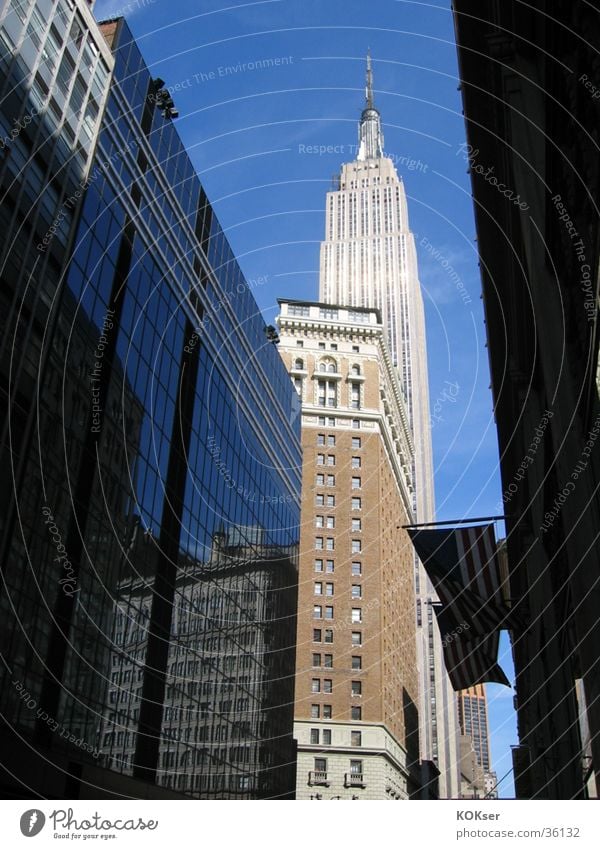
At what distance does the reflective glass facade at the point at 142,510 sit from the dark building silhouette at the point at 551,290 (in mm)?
16208

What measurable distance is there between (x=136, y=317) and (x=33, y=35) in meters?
12.6

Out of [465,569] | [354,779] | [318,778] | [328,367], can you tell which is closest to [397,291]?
[328,367]

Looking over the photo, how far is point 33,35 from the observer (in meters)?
30.2

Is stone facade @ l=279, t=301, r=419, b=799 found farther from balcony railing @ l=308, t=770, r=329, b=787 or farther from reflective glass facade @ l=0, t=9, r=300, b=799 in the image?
reflective glass facade @ l=0, t=9, r=300, b=799

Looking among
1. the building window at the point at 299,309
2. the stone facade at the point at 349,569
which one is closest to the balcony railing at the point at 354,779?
the stone facade at the point at 349,569

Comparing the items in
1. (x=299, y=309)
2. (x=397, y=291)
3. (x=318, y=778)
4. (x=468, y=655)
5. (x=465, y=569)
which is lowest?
(x=468, y=655)

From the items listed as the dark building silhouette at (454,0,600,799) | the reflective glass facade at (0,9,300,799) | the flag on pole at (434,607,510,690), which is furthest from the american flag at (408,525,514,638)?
the reflective glass facade at (0,9,300,799)

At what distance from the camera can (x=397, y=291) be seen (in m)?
179

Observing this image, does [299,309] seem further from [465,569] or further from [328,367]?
[465,569]

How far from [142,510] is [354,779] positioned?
175ft

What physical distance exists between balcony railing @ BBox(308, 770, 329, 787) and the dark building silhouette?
5434cm

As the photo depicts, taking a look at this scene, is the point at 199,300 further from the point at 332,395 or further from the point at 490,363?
the point at 332,395

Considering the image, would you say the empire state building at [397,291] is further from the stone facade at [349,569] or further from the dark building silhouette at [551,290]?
the dark building silhouette at [551,290]

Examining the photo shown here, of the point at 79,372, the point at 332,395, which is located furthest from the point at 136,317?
the point at 332,395
